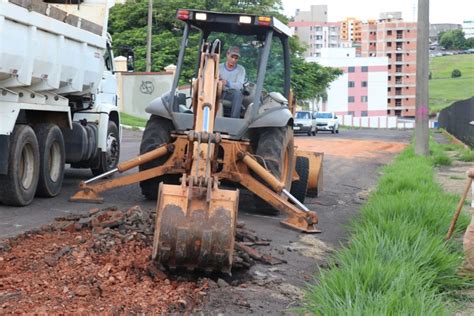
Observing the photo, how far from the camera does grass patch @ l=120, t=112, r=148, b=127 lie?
3636 centimetres

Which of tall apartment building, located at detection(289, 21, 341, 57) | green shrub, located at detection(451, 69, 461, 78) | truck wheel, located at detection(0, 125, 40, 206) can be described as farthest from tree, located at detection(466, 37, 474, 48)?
truck wheel, located at detection(0, 125, 40, 206)

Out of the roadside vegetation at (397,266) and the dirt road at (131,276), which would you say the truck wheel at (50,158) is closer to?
the dirt road at (131,276)

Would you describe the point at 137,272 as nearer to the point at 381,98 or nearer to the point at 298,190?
the point at 298,190

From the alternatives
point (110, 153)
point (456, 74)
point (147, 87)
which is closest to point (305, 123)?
point (147, 87)

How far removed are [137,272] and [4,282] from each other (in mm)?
1066

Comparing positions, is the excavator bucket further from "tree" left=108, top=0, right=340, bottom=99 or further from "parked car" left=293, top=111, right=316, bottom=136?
"tree" left=108, top=0, right=340, bottom=99

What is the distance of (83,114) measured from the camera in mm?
13328

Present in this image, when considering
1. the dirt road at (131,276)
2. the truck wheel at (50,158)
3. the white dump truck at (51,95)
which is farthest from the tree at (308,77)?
the dirt road at (131,276)

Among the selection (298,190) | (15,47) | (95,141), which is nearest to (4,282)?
(15,47)

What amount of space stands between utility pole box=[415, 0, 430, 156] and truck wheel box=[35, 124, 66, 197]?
1252cm

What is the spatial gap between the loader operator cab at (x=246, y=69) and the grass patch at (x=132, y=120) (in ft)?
83.0

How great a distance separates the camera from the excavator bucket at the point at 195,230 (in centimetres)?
626

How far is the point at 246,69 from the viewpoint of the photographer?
33.8 feet

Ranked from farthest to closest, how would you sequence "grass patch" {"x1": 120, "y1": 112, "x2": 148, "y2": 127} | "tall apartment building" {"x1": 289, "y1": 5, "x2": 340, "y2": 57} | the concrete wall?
"tall apartment building" {"x1": 289, "y1": 5, "x2": 340, "y2": 57}
the concrete wall
"grass patch" {"x1": 120, "y1": 112, "x2": 148, "y2": 127}
